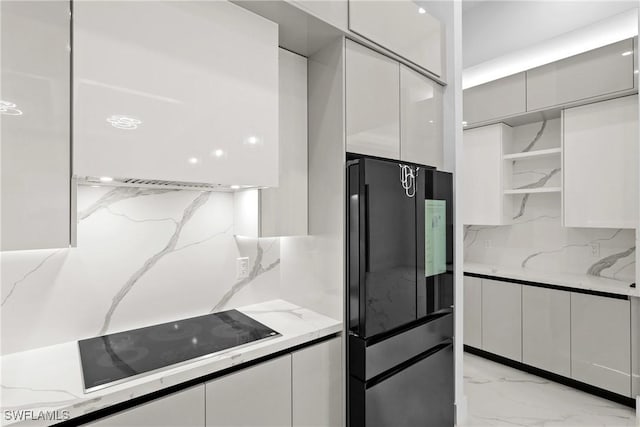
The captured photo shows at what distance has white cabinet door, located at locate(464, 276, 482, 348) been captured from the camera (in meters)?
3.23

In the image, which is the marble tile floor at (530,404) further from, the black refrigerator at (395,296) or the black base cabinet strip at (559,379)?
the black refrigerator at (395,296)

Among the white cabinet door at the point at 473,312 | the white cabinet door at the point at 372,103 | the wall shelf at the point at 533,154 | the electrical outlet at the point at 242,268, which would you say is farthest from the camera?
the white cabinet door at the point at 473,312

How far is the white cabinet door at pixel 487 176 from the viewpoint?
128 inches

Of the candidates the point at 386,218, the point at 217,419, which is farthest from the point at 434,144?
the point at 217,419

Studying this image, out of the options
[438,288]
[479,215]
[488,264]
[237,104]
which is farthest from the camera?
[488,264]

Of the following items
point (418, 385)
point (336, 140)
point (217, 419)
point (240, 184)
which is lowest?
point (418, 385)

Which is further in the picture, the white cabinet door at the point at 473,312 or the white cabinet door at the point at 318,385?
the white cabinet door at the point at 473,312

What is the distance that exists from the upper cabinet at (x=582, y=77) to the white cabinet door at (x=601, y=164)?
13cm

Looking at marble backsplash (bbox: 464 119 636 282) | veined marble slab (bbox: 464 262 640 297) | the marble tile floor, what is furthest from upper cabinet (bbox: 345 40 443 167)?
the marble tile floor

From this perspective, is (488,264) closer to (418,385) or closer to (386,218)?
(418,385)

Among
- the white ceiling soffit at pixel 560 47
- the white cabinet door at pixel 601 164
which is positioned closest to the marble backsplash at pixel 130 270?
the white cabinet door at pixel 601 164

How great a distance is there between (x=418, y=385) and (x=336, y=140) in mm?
1335

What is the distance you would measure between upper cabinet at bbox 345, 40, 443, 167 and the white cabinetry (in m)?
0.28

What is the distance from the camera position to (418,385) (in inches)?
69.6
